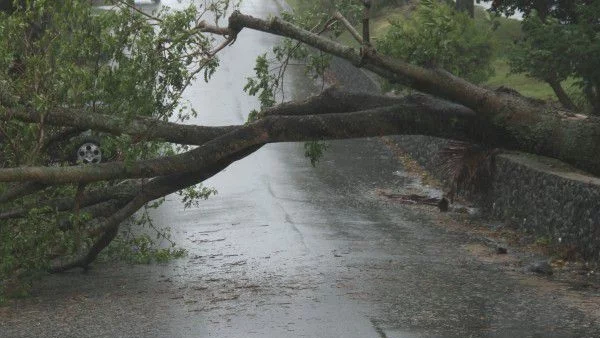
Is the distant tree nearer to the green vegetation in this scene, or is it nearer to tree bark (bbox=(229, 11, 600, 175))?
the green vegetation

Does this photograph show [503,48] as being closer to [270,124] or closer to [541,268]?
[541,268]

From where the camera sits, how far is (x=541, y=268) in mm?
13734

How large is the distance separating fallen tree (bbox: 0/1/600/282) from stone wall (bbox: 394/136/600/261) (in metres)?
3.07

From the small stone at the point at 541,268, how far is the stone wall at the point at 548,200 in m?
0.60

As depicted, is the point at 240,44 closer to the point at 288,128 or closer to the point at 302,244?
the point at 302,244

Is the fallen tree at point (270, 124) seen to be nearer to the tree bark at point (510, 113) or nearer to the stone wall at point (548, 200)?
the tree bark at point (510, 113)

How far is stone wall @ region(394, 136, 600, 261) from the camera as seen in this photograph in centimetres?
1402

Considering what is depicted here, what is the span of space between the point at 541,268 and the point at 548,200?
1916mm

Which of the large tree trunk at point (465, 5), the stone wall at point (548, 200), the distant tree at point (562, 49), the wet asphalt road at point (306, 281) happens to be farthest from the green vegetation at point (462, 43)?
the large tree trunk at point (465, 5)

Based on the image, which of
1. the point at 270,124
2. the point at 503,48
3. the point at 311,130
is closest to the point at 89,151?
the point at 270,124

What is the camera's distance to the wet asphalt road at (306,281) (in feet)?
34.2

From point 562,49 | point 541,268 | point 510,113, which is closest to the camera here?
point 510,113

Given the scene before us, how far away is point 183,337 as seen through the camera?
9.95 meters

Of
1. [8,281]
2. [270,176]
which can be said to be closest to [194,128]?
[8,281]
